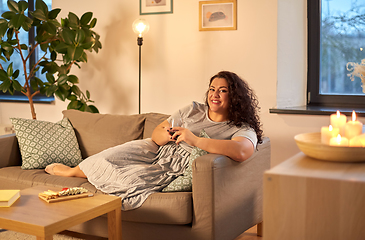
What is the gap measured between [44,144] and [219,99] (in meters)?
1.30

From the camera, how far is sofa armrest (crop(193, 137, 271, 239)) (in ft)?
6.29

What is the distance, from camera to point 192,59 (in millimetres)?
3469

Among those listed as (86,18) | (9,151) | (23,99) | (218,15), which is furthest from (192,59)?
(23,99)

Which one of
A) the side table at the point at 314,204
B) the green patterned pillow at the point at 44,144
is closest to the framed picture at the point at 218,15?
the green patterned pillow at the point at 44,144

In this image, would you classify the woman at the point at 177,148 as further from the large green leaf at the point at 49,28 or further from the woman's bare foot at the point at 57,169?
the large green leaf at the point at 49,28

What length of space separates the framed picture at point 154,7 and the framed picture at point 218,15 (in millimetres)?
334

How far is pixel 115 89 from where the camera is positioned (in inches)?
153

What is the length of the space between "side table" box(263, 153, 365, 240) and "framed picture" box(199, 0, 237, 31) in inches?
102

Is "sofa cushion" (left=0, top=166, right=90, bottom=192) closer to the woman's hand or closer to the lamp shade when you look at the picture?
the woman's hand

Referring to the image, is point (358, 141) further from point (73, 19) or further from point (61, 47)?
point (73, 19)

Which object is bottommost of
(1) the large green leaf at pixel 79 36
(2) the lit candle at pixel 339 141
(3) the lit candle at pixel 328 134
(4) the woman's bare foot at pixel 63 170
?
(4) the woman's bare foot at pixel 63 170

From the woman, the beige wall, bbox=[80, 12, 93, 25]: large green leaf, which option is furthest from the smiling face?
bbox=[80, 12, 93, 25]: large green leaf

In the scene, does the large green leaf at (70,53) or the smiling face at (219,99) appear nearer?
the smiling face at (219,99)

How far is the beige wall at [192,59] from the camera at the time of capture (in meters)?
3.15
